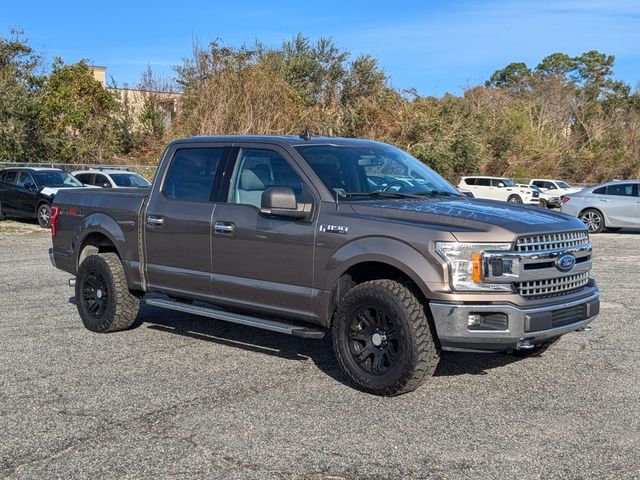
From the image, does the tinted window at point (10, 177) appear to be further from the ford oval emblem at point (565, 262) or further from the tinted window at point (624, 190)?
the ford oval emblem at point (565, 262)

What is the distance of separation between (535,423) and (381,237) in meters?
1.67

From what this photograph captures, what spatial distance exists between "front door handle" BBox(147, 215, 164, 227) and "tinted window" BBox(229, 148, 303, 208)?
0.86m

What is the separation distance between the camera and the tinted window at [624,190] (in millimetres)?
21016

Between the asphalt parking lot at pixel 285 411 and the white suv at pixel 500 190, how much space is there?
30719 millimetres

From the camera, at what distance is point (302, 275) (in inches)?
243

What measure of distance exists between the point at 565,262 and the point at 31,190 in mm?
18817

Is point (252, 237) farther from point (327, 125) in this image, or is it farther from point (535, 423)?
point (327, 125)

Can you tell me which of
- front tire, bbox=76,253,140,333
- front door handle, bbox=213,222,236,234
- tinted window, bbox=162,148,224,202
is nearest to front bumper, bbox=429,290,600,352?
front door handle, bbox=213,222,236,234

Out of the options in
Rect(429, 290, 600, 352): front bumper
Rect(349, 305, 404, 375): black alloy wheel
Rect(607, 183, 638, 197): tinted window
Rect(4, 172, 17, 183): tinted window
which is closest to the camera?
Rect(429, 290, 600, 352): front bumper

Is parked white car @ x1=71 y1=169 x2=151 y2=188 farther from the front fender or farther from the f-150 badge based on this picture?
the front fender

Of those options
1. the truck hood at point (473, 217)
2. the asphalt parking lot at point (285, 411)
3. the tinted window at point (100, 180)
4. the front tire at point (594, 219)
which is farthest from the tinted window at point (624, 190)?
the truck hood at point (473, 217)

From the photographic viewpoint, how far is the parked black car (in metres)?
21.5

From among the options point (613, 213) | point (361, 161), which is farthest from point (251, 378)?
point (613, 213)

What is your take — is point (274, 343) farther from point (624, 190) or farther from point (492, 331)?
point (624, 190)
